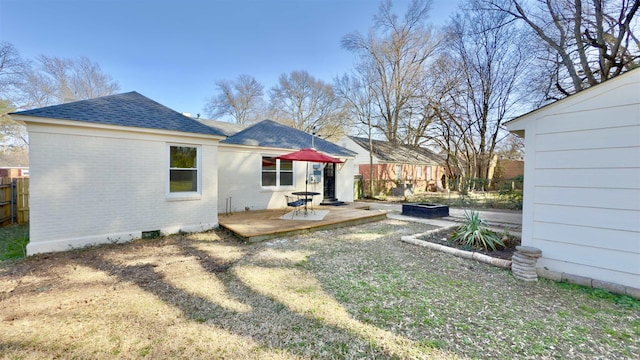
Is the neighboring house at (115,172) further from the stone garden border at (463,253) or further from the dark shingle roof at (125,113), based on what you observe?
the stone garden border at (463,253)

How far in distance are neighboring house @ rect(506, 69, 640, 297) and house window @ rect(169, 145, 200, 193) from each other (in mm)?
7725

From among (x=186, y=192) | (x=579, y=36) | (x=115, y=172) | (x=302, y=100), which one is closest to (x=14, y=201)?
(x=115, y=172)

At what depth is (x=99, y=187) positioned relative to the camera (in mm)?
5742

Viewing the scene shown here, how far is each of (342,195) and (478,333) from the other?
1015cm

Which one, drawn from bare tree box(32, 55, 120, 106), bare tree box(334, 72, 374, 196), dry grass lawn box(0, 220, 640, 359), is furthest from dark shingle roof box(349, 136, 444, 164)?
bare tree box(32, 55, 120, 106)

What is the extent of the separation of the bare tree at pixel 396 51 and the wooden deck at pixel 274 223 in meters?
15.1

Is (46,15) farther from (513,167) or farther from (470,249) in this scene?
(513,167)

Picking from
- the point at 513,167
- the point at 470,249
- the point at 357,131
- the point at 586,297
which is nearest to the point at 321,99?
the point at 357,131

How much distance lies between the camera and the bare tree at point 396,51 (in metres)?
21.5

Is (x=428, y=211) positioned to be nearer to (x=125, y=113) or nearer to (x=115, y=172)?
(x=115, y=172)

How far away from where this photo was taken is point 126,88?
2319 centimetres

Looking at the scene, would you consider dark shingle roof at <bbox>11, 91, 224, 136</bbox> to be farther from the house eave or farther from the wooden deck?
the wooden deck

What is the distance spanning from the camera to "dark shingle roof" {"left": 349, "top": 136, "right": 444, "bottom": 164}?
21.5 meters

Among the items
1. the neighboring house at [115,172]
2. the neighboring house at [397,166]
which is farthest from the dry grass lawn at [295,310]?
the neighboring house at [397,166]
